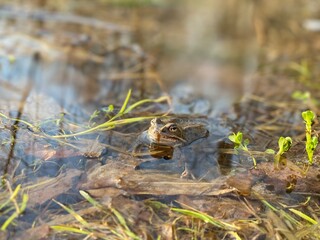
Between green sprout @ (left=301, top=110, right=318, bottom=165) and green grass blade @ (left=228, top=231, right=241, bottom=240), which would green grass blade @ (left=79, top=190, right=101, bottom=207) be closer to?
green grass blade @ (left=228, top=231, right=241, bottom=240)

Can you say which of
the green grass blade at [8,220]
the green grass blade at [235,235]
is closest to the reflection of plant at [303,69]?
the green grass blade at [235,235]

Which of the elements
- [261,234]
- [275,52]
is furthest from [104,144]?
[275,52]

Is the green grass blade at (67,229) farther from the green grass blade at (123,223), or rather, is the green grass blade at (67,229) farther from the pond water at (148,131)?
the green grass blade at (123,223)

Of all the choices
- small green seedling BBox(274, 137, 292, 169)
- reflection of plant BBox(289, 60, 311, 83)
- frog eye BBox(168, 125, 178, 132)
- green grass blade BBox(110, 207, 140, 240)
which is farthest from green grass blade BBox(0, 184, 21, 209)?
reflection of plant BBox(289, 60, 311, 83)

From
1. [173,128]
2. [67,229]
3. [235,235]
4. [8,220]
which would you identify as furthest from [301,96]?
[8,220]

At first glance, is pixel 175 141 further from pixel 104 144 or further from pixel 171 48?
pixel 171 48
